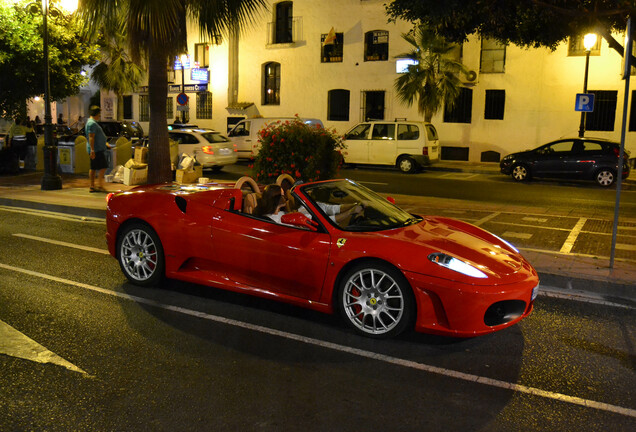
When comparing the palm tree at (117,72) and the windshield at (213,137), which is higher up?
the palm tree at (117,72)

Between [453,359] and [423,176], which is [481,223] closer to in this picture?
[453,359]

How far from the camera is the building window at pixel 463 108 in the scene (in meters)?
27.7

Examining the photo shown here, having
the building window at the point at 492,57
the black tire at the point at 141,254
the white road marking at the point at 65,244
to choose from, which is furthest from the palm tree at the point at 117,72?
the black tire at the point at 141,254

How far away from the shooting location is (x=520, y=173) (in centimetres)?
2000

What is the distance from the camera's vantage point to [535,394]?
164 inches

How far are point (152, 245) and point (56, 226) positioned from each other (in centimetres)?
478

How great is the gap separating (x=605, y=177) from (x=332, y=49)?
16.7 meters

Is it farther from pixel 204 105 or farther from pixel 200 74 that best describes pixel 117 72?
pixel 204 105

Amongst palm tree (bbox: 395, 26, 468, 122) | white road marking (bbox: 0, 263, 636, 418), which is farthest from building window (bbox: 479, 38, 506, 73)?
white road marking (bbox: 0, 263, 636, 418)

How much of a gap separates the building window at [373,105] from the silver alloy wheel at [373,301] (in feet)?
83.7

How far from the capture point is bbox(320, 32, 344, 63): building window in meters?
30.7

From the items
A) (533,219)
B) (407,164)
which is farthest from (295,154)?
(407,164)

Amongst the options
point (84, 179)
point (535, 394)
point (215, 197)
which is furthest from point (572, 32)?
point (84, 179)

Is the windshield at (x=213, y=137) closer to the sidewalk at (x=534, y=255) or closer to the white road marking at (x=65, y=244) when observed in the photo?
the sidewalk at (x=534, y=255)
